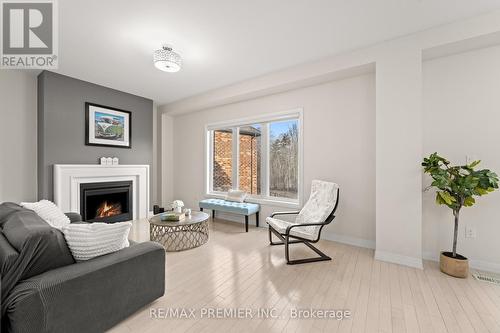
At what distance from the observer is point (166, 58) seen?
260cm

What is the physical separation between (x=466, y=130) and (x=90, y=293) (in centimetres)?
406

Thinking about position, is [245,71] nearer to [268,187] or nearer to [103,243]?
[268,187]

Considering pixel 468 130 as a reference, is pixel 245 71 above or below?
above

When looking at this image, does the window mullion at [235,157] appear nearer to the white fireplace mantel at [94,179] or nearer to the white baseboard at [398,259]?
the white fireplace mantel at [94,179]

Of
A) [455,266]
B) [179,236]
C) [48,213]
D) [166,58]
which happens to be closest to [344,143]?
[455,266]

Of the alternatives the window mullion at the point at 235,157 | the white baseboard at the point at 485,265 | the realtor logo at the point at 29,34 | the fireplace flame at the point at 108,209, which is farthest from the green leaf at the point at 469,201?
the fireplace flame at the point at 108,209

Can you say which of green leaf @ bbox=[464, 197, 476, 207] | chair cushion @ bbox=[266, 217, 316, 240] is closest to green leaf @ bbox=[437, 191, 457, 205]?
green leaf @ bbox=[464, 197, 476, 207]

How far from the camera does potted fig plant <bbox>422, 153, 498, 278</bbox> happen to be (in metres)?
2.11

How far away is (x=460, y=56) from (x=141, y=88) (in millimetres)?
5123

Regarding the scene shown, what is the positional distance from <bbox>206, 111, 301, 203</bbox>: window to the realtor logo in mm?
2880

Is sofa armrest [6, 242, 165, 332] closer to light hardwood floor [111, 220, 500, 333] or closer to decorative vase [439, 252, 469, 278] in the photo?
light hardwood floor [111, 220, 500, 333]

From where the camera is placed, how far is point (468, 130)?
8.13 ft

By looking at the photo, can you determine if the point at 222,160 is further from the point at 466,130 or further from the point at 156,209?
the point at 466,130

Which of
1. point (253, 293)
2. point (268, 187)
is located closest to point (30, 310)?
point (253, 293)
